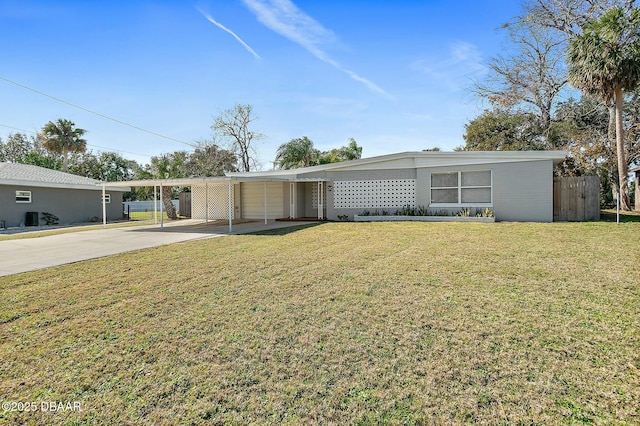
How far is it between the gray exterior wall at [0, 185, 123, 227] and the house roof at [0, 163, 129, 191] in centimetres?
50

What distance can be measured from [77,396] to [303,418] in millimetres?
1779

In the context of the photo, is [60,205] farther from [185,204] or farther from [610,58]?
[610,58]

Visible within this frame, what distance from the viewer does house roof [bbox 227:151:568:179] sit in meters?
13.0

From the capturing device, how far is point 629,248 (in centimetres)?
746

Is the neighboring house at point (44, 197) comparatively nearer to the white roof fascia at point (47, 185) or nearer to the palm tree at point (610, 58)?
the white roof fascia at point (47, 185)

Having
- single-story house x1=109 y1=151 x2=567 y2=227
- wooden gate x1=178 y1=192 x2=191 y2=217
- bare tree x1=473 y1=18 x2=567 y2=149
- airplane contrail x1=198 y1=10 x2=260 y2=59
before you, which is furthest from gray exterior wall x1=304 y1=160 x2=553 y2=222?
wooden gate x1=178 y1=192 x2=191 y2=217

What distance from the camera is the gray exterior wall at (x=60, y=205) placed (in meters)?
16.8

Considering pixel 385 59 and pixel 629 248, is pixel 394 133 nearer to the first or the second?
pixel 385 59

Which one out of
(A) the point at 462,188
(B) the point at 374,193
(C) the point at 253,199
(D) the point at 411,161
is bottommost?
(C) the point at 253,199

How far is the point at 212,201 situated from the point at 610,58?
21.1 meters

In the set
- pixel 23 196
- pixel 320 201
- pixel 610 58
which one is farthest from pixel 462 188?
pixel 23 196

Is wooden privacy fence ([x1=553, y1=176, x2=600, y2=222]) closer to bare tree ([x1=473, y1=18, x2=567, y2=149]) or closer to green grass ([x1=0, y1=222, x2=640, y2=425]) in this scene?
green grass ([x1=0, y1=222, x2=640, y2=425])

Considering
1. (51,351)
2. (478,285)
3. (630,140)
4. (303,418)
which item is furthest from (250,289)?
(630,140)

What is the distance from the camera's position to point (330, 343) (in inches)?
128
